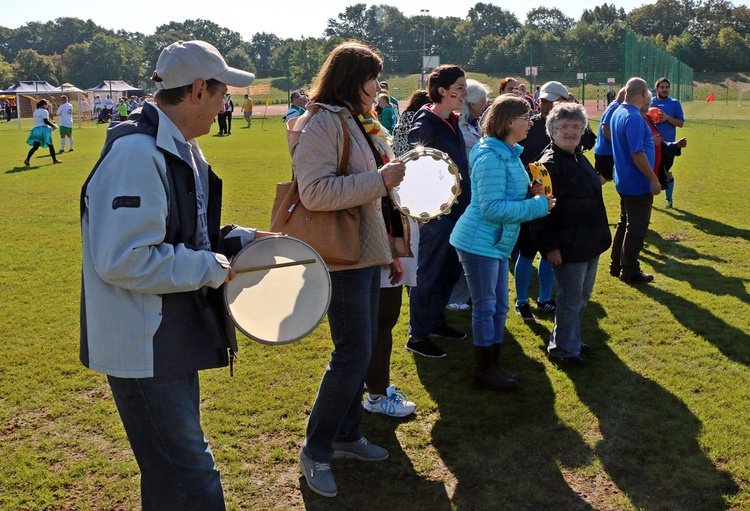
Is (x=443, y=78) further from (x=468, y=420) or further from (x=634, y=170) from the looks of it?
(x=634, y=170)

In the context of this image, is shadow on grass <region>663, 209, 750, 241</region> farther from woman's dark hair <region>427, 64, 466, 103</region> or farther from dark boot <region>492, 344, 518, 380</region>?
woman's dark hair <region>427, 64, 466, 103</region>

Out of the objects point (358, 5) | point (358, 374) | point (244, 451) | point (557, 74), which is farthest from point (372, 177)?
point (358, 5)

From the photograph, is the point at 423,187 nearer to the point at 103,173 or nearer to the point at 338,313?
the point at 338,313

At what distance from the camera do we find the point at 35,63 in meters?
102

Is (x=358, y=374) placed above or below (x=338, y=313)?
below

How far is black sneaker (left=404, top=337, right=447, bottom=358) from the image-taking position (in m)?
5.48

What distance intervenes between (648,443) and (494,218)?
1577mm

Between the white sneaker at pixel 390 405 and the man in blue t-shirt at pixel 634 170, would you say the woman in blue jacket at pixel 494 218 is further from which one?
the man in blue t-shirt at pixel 634 170

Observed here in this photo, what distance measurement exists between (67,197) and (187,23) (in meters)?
152

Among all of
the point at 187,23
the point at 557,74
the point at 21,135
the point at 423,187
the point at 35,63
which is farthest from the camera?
the point at 187,23

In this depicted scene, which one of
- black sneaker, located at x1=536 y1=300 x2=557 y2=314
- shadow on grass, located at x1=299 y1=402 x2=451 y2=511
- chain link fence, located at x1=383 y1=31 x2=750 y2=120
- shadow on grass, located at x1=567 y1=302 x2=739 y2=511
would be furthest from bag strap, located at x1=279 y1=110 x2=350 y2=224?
chain link fence, located at x1=383 y1=31 x2=750 y2=120

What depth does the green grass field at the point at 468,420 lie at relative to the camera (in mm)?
3617

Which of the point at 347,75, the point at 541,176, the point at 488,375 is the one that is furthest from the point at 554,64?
the point at 347,75

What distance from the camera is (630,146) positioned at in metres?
7.12
